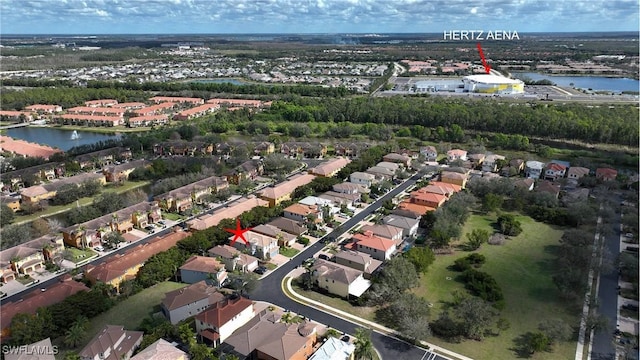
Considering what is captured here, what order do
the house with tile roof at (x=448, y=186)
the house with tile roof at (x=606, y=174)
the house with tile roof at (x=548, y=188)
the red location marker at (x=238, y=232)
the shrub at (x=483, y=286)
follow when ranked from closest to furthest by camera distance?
the shrub at (x=483, y=286)
the red location marker at (x=238, y=232)
the house with tile roof at (x=548, y=188)
the house with tile roof at (x=448, y=186)
the house with tile roof at (x=606, y=174)

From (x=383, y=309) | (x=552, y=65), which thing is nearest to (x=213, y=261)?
(x=383, y=309)

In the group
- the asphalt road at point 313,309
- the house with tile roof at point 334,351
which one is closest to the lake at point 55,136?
the asphalt road at point 313,309

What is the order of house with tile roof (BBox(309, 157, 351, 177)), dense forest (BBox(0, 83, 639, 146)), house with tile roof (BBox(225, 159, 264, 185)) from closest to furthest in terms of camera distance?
1. house with tile roof (BBox(225, 159, 264, 185))
2. house with tile roof (BBox(309, 157, 351, 177))
3. dense forest (BBox(0, 83, 639, 146))

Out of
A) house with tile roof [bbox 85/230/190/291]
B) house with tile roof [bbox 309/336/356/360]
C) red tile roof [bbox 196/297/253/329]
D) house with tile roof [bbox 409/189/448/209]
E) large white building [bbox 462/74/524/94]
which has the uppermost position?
large white building [bbox 462/74/524/94]

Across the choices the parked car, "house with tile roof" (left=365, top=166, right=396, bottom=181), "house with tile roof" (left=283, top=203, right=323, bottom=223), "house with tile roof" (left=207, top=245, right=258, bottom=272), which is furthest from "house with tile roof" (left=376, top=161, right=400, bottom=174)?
"house with tile roof" (left=207, top=245, right=258, bottom=272)

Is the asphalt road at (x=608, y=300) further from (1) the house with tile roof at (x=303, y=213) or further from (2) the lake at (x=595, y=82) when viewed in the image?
(2) the lake at (x=595, y=82)

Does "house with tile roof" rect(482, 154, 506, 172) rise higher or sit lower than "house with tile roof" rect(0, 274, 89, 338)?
higher

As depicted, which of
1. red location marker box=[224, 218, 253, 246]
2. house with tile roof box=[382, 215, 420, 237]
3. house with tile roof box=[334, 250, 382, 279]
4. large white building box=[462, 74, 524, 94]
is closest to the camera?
house with tile roof box=[334, 250, 382, 279]

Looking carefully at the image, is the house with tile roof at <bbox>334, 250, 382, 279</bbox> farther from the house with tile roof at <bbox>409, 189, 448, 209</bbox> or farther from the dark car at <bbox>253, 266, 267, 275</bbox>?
the house with tile roof at <bbox>409, 189, 448, 209</bbox>

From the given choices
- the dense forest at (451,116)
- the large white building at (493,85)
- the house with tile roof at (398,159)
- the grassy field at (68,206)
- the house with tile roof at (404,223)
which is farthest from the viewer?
the large white building at (493,85)
